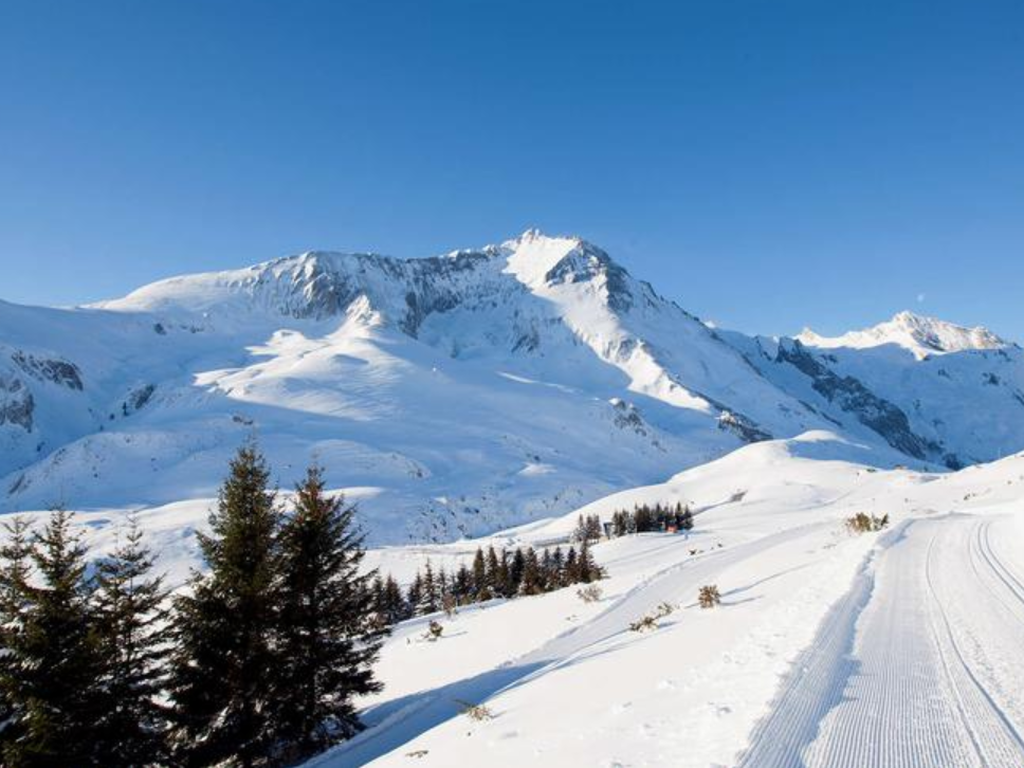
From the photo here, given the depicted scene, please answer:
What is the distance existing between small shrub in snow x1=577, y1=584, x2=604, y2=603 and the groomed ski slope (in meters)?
0.53

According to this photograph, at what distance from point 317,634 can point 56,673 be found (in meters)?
5.84

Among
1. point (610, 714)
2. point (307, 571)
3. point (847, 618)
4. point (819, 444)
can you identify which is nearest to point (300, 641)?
point (307, 571)

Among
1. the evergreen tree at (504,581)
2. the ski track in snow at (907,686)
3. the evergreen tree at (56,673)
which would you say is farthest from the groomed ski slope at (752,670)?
the evergreen tree at (504,581)

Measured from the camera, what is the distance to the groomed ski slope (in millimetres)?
6516

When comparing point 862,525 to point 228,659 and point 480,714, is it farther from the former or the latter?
point 228,659

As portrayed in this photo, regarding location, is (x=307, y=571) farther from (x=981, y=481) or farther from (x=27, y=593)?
(x=981, y=481)

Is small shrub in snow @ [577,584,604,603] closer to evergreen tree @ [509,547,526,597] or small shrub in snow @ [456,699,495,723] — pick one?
small shrub in snow @ [456,699,495,723]

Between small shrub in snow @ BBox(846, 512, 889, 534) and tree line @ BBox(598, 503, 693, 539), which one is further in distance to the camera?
tree line @ BBox(598, 503, 693, 539)

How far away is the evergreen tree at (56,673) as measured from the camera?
1353 cm

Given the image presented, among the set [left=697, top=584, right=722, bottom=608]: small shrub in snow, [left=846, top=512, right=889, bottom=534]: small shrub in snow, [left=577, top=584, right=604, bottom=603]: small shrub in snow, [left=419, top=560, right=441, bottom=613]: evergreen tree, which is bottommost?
[left=419, top=560, right=441, bottom=613]: evergreen tree

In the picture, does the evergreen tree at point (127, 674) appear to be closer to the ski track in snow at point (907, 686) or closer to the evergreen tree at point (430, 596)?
→ the ski track in snow at point (907, 686)

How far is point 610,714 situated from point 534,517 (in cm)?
13979

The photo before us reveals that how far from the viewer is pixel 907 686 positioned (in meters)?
7.96

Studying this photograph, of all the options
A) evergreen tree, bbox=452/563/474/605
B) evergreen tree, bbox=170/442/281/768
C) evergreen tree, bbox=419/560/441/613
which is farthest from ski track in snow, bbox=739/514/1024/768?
Answer: evergreen tree, bbox=452/563/474/605
